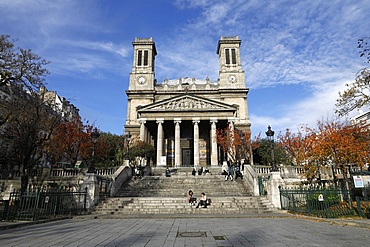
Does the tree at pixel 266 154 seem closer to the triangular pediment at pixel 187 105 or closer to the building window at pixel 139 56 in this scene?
the triangular pediment at pixel 187 105

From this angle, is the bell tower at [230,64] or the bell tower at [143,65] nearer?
the bell tower at [230,64]

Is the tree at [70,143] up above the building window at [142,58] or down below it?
below

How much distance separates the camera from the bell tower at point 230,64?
5019 centimetres

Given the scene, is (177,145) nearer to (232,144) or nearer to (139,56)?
(232,144)

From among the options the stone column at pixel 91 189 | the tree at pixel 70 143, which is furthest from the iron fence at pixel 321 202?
the tree at pixel 70 143

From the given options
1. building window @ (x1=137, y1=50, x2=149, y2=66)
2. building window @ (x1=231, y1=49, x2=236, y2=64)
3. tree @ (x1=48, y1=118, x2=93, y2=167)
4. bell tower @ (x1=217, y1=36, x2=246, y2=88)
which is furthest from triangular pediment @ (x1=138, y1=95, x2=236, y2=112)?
building window @ (x1=231, y1=49, x2=236, y2=64)

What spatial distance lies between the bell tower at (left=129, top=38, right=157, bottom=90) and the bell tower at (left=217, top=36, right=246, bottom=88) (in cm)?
1495

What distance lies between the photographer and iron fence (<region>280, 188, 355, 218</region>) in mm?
11258

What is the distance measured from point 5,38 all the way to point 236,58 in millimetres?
43057

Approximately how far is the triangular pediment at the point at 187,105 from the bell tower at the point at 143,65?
44.2 feet

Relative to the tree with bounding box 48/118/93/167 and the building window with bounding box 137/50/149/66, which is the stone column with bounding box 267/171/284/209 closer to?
the tree with bounding box 48/118/93/167

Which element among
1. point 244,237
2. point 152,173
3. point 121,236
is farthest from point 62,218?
point 152,173

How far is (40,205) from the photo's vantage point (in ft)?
37.7

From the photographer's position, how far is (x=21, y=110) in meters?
19.5
